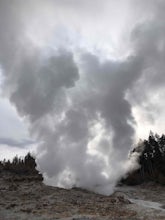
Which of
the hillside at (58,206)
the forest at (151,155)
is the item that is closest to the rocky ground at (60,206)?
the hillside at (58,206)

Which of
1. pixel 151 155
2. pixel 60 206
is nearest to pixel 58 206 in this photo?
pixel 60 206

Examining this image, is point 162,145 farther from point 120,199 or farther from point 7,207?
point 7,207

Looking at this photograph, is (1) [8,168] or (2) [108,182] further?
(1) [8,168]

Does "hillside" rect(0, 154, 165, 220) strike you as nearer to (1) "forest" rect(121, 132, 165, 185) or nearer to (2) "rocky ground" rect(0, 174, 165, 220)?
(2) "rocky ground" rect(0, 174, 165, 220)

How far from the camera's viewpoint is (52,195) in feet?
107

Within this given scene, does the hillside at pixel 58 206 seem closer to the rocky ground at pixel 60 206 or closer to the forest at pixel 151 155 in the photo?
the rocky ground at pixel 60 206

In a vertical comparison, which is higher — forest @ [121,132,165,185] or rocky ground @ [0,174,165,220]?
forest @ [121,132,165,185]

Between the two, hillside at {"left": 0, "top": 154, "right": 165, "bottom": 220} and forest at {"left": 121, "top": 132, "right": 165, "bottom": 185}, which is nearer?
hillside at {"left": 0, "top": 154, "right": 165, "bottom": 220}

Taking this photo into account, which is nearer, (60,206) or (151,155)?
(60,206)

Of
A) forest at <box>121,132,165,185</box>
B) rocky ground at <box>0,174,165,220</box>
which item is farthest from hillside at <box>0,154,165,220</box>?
forest at <box>121,132,165,185</box>

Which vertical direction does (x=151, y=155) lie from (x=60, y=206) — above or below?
above

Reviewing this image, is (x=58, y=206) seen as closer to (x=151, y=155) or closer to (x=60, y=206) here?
(x=60, y=206)

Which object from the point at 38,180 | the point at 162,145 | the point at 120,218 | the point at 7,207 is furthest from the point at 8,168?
the point at 162,145

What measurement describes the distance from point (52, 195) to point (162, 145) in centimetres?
5839
